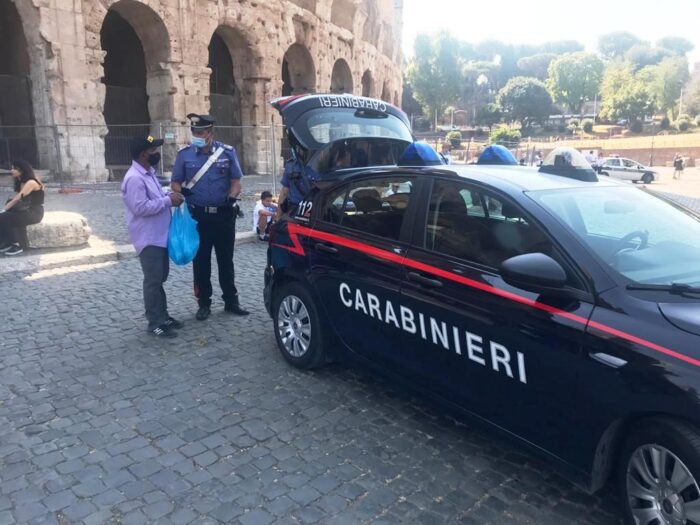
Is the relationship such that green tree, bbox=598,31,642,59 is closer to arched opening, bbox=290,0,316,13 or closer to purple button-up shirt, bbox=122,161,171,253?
arched opening, bbox=290,0,316,13

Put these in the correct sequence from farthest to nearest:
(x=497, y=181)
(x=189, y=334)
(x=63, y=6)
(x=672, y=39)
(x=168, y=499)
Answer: (x=672, y=39), (x=63, y=6), (x=189, y=334), (x=497, y=181), (x=168, y=499)

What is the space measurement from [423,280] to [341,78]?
102 feet

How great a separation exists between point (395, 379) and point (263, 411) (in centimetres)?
96

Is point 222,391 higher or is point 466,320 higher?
point 466,320

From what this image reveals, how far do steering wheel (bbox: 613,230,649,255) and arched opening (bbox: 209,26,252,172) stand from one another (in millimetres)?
17694

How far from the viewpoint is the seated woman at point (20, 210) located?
319 inches

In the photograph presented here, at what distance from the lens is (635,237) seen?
3074 millimetres

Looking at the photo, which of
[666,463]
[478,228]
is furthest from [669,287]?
[478,228]

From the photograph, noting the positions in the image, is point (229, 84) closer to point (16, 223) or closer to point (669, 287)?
point (16, 223)

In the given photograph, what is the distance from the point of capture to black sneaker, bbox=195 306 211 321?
5809 mm

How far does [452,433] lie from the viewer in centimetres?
361

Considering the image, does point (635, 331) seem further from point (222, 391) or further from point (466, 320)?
point (222, 391)

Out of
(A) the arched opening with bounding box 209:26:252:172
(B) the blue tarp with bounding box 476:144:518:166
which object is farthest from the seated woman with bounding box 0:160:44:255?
(A) the arched opening with bounding box 209:26:252:172

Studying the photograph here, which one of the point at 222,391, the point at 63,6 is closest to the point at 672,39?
the point at 63,6
